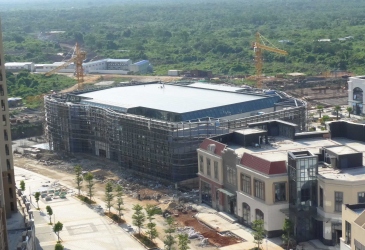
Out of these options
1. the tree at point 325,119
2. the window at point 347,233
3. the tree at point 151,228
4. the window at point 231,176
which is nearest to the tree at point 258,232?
the window at point 231,176

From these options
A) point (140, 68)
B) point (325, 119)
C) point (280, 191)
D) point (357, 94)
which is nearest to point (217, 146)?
point (280, 191)

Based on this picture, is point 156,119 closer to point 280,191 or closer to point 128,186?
point 128,186

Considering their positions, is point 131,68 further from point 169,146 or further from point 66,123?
point 169,146

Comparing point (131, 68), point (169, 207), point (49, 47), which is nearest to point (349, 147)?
point (169, 207)

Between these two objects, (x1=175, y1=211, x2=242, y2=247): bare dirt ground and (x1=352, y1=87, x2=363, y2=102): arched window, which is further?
(x1=352, y1=87, x2=363, y2=102): arched window

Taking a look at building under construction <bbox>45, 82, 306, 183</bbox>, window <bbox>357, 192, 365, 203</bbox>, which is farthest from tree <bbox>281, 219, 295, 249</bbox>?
building under construction <bbox>45, 82, 306, 183</bbox>

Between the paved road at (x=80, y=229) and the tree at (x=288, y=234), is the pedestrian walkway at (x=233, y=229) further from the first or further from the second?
the paved road at (x=80, y=229)

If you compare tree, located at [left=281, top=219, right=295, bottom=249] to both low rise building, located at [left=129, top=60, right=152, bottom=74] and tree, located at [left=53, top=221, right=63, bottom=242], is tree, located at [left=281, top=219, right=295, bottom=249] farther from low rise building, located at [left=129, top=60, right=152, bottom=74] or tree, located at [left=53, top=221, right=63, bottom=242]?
→ low rise building, located at [left=129, top=60, right=152, bottom=74]
